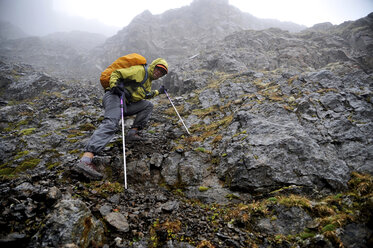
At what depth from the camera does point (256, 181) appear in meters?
5.53

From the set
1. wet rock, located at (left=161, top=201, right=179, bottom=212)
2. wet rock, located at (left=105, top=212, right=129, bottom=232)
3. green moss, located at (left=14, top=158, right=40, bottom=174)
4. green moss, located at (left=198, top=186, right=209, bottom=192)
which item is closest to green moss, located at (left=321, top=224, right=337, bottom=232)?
green moss, located at (left=198, top=186, right=209, bottom=192)

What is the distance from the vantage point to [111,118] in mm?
7105

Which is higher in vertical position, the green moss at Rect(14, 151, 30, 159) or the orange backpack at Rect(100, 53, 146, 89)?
the orange backpack at Rect(100, 53, 146, 89)

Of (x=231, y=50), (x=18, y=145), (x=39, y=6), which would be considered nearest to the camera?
(x=18, y=145)

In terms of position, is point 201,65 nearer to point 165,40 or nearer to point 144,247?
point 144,247

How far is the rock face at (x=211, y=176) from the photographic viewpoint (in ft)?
12.0

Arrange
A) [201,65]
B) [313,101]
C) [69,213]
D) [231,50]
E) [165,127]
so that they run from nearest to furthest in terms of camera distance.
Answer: [69,213] → [313,101] → [165,127] → [201,65] → [231,50]

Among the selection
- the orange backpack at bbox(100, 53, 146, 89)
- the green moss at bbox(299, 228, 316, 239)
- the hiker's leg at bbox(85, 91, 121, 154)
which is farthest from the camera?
the orange backpack at bbox(100, 53, 146, 89)

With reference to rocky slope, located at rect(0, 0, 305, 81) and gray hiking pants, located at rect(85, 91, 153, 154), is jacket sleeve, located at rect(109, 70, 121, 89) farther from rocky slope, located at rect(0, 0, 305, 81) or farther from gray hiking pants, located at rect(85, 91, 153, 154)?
rocky slope, located at rect(0, 0, 305, 81)

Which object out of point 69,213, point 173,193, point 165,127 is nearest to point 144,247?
point 69,213

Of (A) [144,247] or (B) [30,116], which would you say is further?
(B) [30,116]

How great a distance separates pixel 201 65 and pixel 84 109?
1502 centimetres

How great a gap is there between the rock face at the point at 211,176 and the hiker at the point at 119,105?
0.47m

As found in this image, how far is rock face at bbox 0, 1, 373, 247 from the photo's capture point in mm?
3672
